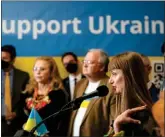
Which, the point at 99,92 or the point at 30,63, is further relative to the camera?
the point at 30,63

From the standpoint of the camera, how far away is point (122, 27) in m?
2.24

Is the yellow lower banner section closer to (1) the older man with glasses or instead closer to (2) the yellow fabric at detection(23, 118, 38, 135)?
(1) the older man with glasses

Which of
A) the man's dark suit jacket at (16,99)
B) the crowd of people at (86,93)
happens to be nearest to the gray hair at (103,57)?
the crowd of people at (86,93)

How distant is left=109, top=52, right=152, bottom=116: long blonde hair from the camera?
2.12 meters

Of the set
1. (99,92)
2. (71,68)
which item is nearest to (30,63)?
(71,68)

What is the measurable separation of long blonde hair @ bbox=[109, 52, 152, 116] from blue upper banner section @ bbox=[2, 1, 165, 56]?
0.12 metres

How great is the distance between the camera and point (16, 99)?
2.20m

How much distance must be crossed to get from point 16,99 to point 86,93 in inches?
17.8

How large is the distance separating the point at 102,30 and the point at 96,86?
1.22 feet

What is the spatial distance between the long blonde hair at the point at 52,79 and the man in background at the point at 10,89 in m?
0.04

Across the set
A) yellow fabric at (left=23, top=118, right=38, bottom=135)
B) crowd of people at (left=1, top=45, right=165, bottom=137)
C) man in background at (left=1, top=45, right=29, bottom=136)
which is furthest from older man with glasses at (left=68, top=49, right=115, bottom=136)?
man in background at (left=1, top=45, right=29, bottom=136)

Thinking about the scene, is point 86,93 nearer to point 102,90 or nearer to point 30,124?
point 102,90

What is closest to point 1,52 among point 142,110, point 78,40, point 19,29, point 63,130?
point 19,29

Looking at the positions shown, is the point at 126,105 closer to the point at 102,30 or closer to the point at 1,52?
the point at 102,30
